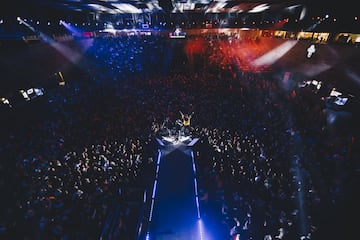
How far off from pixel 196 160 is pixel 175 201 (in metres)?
2.61

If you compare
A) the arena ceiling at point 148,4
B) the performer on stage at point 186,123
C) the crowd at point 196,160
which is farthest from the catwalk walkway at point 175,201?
the arena ceiling at point 148,4

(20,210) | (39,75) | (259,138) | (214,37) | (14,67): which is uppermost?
(214,37)

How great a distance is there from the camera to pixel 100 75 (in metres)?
18.0

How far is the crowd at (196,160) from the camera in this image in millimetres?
5863

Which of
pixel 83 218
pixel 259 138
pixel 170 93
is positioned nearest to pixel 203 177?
pixel 259 138

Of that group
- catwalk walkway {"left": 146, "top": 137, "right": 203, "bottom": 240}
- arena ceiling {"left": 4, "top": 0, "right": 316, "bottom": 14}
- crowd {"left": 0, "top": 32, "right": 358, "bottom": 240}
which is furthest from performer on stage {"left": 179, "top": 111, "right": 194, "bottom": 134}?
arena ceiling {"left": 4, "top": 0, "right": 316, "bottom": 14}

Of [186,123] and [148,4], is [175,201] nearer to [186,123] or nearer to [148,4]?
[186,123]

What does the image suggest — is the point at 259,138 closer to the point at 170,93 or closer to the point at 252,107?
the point at 252,107

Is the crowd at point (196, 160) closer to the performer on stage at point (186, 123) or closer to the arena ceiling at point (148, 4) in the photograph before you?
the performer on stage at point (186, 123)

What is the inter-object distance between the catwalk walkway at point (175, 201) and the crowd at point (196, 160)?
1.52 feet

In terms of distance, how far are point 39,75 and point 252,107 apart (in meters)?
14.4

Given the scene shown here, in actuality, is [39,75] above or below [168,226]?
above

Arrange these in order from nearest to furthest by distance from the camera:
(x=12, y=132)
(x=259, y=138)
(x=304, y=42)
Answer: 1. (x=259, y=138)
2. (x=12, y=132)
3. (x=304, y=42)

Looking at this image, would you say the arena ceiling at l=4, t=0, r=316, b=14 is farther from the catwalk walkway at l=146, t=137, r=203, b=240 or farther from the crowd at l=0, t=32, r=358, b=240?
the catwalk walkway at l=146, t=137, r=203, b=240
